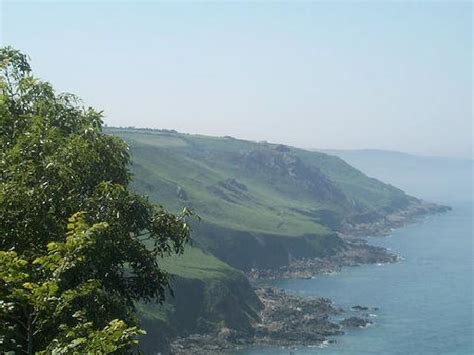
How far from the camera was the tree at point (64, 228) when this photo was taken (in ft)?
39.1

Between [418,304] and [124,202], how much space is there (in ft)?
442

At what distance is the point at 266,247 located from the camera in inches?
7574

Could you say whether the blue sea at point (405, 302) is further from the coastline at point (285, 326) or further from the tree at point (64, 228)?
the tree at point (64, 228)

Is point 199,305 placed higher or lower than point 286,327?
higher

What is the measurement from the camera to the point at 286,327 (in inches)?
4889

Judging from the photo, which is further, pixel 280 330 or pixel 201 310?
pixel 201 310

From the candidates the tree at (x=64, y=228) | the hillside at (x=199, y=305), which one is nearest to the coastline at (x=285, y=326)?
the hillside at (x=199, y=305)

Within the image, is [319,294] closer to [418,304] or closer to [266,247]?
[418,304]

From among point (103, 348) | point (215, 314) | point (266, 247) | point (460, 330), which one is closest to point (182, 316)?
point (215, 314)

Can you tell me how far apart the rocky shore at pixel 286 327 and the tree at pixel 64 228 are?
299 ft

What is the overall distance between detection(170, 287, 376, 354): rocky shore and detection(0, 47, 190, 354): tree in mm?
91252

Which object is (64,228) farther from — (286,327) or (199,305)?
(199,305)

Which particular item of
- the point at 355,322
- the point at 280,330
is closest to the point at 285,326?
the point at 280,330

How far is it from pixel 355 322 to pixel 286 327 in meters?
15.0
